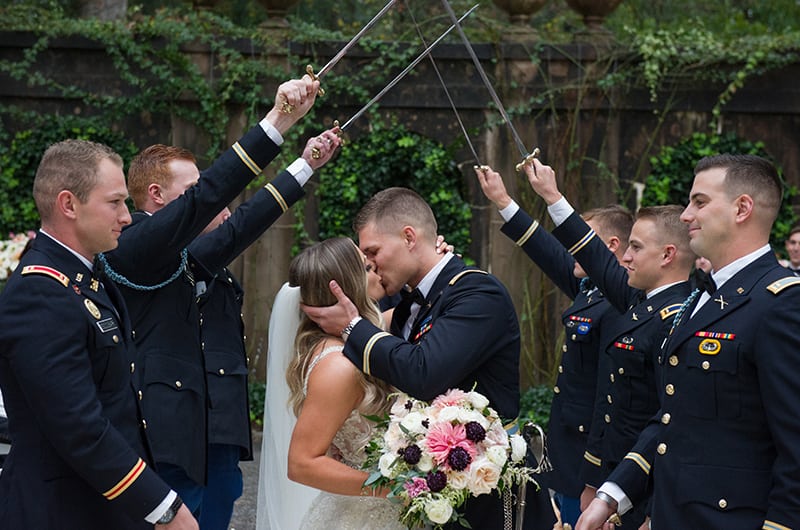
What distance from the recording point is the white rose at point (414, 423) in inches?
134

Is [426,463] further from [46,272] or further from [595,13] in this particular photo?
[595,13]

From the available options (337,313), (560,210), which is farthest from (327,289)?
(560,210)

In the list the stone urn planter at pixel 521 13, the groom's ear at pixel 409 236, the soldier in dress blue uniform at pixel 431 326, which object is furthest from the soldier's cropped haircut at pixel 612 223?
the stone urn planter at pixel 521 13

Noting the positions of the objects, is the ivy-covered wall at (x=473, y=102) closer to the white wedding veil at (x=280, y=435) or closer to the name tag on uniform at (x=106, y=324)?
the white wedding veil at (x=280, y=435)

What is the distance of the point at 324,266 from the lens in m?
3.68

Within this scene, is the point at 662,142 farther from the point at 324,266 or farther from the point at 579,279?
the point at 324,266

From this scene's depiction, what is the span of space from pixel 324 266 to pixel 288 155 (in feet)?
16.1

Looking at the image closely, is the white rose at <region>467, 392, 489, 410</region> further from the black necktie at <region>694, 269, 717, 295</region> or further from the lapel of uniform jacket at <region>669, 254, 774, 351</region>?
the black necktie at <region>694, 269, 717, 295</region>

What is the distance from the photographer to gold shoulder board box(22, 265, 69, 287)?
9.90 feet

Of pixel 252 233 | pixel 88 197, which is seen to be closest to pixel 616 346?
pixel 252 233

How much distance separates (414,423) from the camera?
339cm

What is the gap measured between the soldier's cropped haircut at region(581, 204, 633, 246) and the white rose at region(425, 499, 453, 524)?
242cm

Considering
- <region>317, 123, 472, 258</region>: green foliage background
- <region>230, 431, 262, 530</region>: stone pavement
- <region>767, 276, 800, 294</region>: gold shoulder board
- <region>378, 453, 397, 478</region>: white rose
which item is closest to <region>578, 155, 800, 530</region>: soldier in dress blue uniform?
<region>767, 276, 800, 294</region>: gold shoulder board

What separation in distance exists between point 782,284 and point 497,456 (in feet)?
3.42
